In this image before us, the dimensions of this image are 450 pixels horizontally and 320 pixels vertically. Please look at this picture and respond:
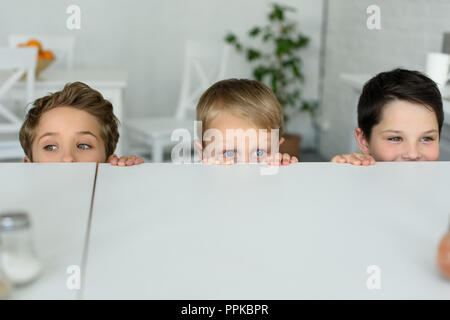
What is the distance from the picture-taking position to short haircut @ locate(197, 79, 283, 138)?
1331mm

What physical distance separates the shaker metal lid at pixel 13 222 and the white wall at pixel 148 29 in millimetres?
3353

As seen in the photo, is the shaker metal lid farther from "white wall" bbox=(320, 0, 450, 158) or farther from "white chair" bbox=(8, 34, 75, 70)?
"white chair" bbox=(8, 34, 75, 70)

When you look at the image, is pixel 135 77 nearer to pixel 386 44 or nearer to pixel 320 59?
pixel 320 59

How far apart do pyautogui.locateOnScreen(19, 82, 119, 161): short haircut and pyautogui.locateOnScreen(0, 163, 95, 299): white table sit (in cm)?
43

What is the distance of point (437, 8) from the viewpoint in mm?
2609

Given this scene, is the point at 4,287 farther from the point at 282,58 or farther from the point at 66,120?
the point at 282,58

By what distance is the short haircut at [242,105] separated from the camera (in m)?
1.33

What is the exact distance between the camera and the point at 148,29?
12.4ft

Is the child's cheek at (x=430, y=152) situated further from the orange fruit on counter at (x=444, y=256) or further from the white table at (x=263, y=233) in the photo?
the orange fruit on counter at (x=444, y=256)

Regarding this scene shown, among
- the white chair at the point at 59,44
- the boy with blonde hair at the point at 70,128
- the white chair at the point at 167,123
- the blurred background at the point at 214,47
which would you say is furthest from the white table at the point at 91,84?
the boy with blonde hair at the point at 70,128

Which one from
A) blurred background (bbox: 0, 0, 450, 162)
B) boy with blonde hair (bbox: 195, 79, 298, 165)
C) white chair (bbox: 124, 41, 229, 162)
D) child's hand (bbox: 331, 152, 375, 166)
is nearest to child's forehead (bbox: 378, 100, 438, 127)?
boy with blonde hair (bbox: 195, 79, 298, 165)

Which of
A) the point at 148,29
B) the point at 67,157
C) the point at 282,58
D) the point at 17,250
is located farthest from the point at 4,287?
the point at 282,58

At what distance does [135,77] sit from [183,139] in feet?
3.20
